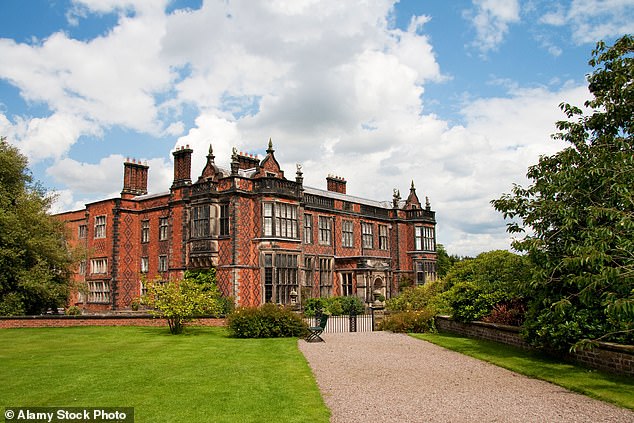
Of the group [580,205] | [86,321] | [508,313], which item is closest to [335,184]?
[86,321]

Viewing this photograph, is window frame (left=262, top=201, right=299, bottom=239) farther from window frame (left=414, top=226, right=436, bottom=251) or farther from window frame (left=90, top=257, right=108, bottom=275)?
window frame (left=90, top=257, right=108, bottom=275)

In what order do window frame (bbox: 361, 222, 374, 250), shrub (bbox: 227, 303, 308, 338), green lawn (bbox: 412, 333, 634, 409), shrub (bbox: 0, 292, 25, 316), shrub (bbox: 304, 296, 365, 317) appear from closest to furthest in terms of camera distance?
green lawn (bbox: 412, 333, 634, 409) → shrub (bbox: 227, 303, 308, 338) → shrub (bbox: 0, 292, 25, 316) → shrub (bbox: 304, 296, 365, 317) → window frame (bbox: 361, 222, 374, 250)

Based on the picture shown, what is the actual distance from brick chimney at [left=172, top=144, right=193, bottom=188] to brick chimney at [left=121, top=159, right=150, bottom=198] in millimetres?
5886

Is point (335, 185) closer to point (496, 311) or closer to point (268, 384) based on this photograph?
point (496, 311)

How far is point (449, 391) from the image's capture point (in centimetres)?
1082

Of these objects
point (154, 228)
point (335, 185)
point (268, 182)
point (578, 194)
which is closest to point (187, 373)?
point (578, 194)

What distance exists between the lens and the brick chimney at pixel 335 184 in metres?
44.2

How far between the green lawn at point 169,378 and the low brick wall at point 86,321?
19.8 ft

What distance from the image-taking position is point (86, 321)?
26.1 meters

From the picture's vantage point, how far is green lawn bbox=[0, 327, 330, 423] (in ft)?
29.9

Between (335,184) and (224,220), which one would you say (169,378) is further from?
(335,184)

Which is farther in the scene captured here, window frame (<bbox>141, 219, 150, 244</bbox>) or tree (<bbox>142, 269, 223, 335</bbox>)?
window frame (<bbox>141, 219, 150, 244</bbox>)

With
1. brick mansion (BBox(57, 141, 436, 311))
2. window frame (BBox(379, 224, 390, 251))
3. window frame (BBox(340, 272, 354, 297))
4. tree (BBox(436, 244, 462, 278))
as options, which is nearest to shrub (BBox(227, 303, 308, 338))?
brick mansion (BBox(57, 141, 436, 311))

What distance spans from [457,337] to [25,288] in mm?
22323
